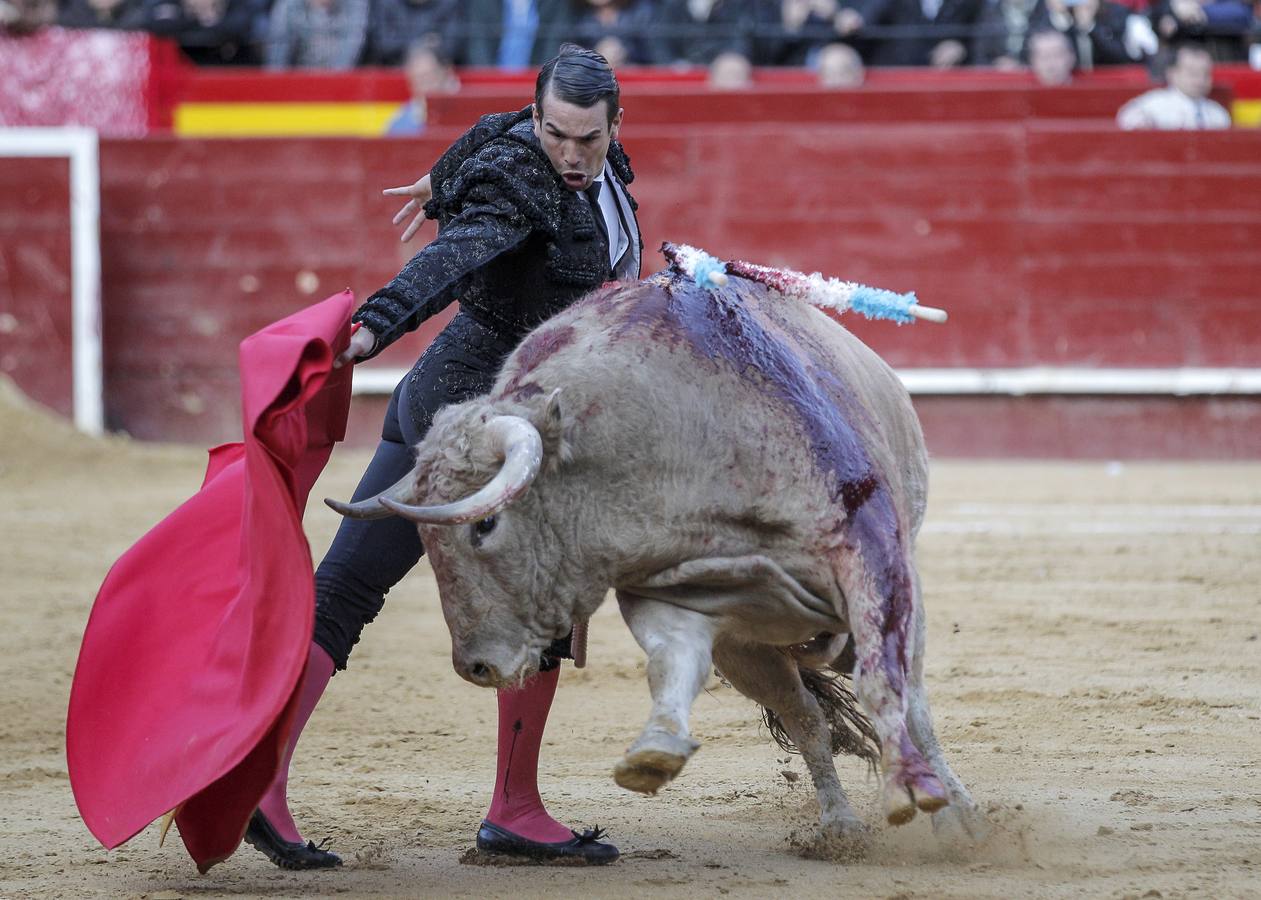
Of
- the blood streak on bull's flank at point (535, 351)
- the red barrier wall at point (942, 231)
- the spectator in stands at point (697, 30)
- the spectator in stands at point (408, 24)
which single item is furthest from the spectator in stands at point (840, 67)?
the blood streak on bull's flank at point (535, 351)

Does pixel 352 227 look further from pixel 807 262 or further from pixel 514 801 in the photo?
pixel 514 801

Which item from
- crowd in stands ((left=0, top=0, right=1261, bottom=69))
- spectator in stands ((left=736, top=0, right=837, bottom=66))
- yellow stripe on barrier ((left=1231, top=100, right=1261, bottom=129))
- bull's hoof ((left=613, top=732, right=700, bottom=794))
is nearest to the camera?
bull's hoof ((left=613, top=732, right=700, bottom=794))

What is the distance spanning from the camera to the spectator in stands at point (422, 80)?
8438 mm

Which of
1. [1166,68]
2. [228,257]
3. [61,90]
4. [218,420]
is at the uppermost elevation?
[1166,68]

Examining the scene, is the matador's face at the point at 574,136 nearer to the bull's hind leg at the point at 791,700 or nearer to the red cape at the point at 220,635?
the red cape at the point at 220,635

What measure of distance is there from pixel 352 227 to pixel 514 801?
230 inches

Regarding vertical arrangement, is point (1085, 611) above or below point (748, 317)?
below

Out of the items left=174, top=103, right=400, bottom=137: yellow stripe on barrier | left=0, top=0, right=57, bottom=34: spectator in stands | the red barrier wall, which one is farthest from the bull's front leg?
left=0, top=0, right=57, bottom=34: spectator in stands

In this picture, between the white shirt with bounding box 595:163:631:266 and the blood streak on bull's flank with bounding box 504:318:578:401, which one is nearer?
the blood streak on bull's flank with bounding box 504:318:578:401

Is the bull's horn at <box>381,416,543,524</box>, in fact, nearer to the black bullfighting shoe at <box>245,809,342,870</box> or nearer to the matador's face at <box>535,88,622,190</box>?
the matador's face at <box>535,88,622,190</box>

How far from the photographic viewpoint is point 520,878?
8.53 ft

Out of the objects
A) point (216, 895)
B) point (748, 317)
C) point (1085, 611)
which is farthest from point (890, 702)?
point (1085, 611)

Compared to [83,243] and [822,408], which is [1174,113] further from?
[822,408]

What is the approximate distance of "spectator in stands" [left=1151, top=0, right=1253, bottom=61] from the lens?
Result: 766 cm
